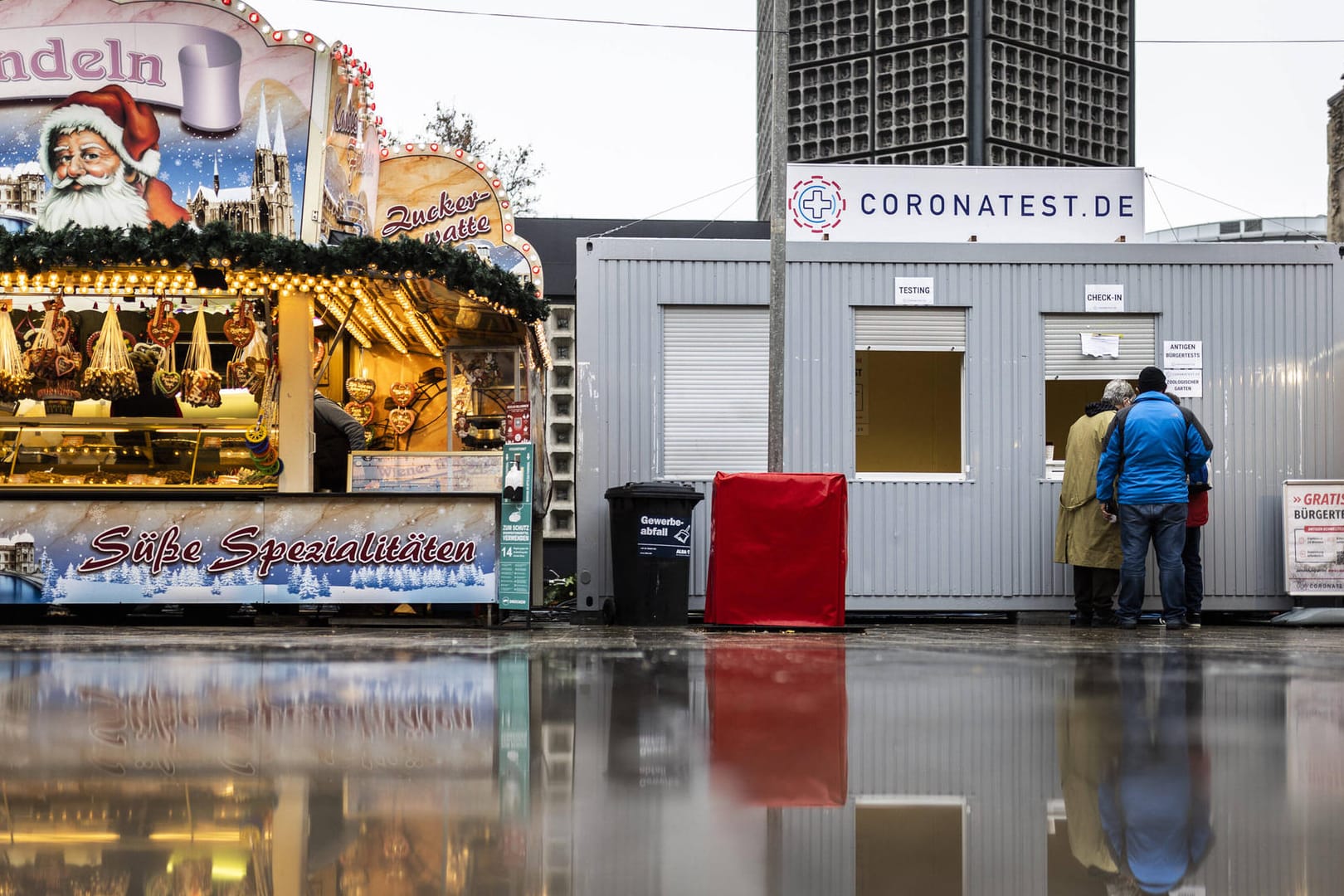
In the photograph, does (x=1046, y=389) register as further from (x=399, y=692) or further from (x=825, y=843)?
(x=825, y=843)

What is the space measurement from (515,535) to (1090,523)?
537 cm

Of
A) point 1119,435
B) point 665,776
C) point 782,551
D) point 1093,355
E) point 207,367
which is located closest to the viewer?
point 665,776

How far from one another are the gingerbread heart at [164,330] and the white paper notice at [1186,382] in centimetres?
971

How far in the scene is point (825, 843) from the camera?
4359mm

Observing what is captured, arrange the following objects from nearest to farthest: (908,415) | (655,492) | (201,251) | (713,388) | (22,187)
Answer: (201,251) < (22,187) < (655,492) < (713,388) < (908,415)

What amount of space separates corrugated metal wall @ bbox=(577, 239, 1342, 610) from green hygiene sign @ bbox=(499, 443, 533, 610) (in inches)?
62.0

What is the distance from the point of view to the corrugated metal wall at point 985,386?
1430 cm

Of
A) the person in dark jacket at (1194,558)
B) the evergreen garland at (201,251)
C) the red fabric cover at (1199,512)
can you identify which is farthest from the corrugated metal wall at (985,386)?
the evergreen garland at (201,251)

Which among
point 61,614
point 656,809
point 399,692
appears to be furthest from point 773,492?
point 656,809

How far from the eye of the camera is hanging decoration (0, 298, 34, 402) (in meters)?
13.0

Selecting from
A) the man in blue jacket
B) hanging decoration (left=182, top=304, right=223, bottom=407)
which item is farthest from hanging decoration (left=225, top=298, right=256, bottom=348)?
the man in blue jacket

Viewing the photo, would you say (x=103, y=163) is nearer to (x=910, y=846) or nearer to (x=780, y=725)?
(x=780, y=725)

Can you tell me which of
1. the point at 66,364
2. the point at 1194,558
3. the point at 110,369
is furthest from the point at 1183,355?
the point at 66,364

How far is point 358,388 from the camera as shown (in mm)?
16438
